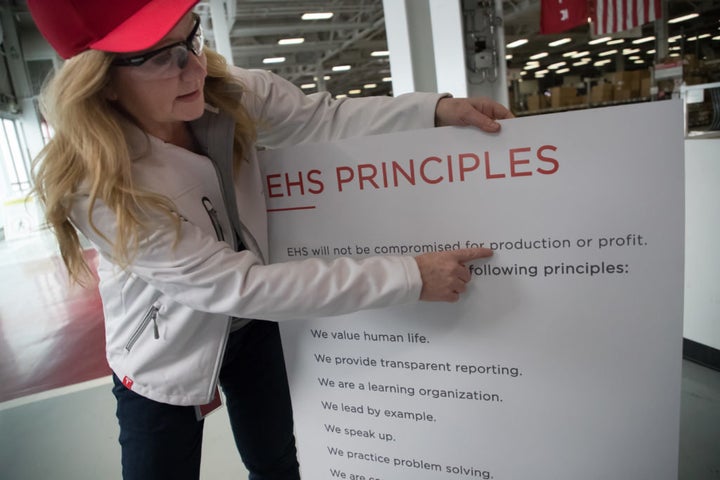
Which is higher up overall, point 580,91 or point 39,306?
point 580,91

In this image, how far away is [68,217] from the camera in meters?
0.86

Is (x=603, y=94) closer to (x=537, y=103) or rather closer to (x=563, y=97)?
(x=563, y=97)

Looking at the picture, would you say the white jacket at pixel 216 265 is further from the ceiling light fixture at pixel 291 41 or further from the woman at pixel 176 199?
the ceiling light fixture at pixel 291 41

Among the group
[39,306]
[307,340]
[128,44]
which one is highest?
[128,44]

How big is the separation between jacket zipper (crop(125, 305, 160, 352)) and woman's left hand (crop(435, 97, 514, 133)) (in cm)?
71

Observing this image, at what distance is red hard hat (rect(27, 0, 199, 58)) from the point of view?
72 centimetres

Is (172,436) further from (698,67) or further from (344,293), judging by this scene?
(698,67)

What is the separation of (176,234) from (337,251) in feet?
1.19

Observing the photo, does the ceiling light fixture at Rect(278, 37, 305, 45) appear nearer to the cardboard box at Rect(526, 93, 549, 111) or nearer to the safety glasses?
the cardboard box at Rect(526, 93, 549, 111)

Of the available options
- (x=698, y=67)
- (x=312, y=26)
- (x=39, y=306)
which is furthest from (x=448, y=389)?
(x=312, y=26)

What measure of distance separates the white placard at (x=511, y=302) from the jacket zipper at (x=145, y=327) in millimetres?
309

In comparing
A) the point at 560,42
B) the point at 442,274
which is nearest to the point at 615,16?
the point at 442,274

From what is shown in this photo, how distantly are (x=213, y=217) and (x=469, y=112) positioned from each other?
544mm

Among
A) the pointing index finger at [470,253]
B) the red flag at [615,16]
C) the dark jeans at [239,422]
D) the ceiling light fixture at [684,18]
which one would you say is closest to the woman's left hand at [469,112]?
the pointing index finger at [470,253]
